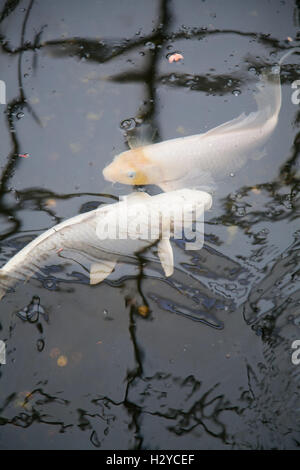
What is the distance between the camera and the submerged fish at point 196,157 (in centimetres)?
268

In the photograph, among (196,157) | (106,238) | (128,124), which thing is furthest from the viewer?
(128,124)

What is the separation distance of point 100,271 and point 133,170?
69 centimetres

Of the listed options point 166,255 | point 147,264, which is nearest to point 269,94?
point 166,255

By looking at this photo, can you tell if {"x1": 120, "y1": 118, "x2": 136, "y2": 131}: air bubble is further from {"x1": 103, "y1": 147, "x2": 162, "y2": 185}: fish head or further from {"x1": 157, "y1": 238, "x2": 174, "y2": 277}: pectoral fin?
{"x1": 157, "y1": 238, "x2": 174, "y2": 277}: pectoral fin

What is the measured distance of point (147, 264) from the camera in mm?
2518

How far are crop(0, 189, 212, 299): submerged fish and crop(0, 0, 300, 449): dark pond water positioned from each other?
0.07 metres

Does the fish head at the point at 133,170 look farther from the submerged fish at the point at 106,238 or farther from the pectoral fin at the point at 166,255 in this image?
the pectoral fin at the point at 166,255

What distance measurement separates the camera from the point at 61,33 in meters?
3.25

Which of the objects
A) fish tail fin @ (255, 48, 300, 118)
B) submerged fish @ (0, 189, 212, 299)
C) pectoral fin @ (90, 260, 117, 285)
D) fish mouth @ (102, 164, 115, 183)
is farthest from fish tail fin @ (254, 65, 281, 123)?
pectoral fin @ (90, 260, 117, 285)

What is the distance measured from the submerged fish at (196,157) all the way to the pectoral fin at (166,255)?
39 cm

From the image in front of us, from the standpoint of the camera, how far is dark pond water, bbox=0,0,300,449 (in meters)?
2.15

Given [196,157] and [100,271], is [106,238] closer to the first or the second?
[100,271]

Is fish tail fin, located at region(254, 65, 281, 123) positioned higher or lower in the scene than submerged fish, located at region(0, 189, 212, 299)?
higher

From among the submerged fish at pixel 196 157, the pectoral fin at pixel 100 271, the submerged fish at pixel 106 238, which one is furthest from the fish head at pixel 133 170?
the pectoral fin at pixel 100 271
